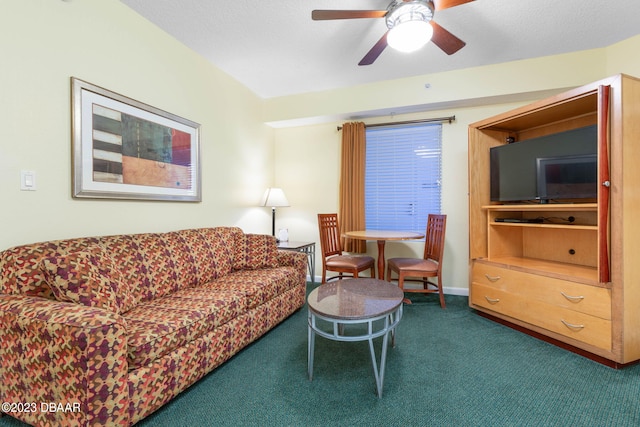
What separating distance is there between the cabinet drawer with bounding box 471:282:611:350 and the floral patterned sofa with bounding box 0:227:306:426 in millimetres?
1995

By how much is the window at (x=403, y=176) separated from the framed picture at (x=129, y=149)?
216 cm

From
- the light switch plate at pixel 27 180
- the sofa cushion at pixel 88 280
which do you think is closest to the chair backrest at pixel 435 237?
the sofa cushion at pixel 88 280

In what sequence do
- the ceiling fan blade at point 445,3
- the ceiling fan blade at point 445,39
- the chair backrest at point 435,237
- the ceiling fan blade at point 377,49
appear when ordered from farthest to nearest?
the chair backrest at point 435,237
the ceiling fan blade at point 377,49
the ceiling fan blade at point 445,39
the ceiling fan blade at point 445,3

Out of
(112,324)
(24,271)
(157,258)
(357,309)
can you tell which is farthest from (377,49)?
(24,271)

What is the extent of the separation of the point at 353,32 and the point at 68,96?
214cm

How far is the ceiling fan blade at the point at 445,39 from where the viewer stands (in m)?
1.92

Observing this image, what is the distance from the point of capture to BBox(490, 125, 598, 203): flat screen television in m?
2.13

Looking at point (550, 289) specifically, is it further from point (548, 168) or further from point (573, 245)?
point (548, 168)

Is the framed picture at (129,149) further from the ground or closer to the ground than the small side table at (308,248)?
further from the ground

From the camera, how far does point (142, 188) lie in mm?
2254

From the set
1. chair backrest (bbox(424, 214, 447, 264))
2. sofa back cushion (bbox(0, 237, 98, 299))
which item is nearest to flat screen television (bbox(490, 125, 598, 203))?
chair backrest (bbox(424, 214, 447, 264))

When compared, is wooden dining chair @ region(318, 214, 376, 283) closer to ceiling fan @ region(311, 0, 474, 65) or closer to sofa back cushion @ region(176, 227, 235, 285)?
sofa back cushion @ region(176, 227, 235, 285)

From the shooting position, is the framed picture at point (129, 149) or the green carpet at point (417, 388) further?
the framed picture at point (129, 149)

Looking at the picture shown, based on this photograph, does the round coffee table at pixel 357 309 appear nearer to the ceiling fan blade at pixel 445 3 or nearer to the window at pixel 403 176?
the window at pixel 403 176
